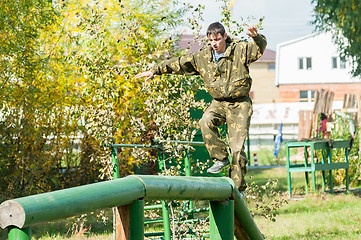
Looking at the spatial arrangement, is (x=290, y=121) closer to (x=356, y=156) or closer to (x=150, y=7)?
(x=356, y=156)

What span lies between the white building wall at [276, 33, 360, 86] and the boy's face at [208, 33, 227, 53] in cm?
5000

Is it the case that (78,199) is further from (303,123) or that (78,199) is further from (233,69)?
(303,123)

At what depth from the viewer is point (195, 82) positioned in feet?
26.6

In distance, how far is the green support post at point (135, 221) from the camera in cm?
227

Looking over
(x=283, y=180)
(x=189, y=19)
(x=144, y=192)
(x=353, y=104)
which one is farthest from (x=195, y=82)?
(x=353, y=104)

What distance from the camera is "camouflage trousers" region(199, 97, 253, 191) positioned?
548 cm

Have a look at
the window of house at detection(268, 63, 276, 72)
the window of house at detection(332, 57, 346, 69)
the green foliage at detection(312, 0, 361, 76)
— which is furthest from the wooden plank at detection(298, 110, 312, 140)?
the window of house at detection(268, 63, 276, 72)

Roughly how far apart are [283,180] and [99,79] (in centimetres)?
938

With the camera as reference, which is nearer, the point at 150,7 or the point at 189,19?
the point at 189,19

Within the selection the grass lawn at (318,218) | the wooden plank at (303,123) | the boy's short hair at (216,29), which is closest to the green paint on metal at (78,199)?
the boy's short hair at (216,29)

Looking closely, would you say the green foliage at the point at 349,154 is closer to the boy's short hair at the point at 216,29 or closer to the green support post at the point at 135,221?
the boy's short hair at the point at 216,29

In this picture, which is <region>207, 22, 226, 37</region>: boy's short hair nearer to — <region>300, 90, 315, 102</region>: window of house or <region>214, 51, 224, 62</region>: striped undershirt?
<region>214, 51, 224, 62</region>: striped undershirt

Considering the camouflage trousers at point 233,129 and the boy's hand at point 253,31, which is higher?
the boy's hand at point 253,31

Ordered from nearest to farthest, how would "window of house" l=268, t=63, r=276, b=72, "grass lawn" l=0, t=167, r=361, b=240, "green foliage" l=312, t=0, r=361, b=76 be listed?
"grass lawn" l=0, t=167, r=361, b=240 < "green foliage" l=312, t=0, r=361, b=76 < "window of house" l=268, t=63, r=276, b=72
